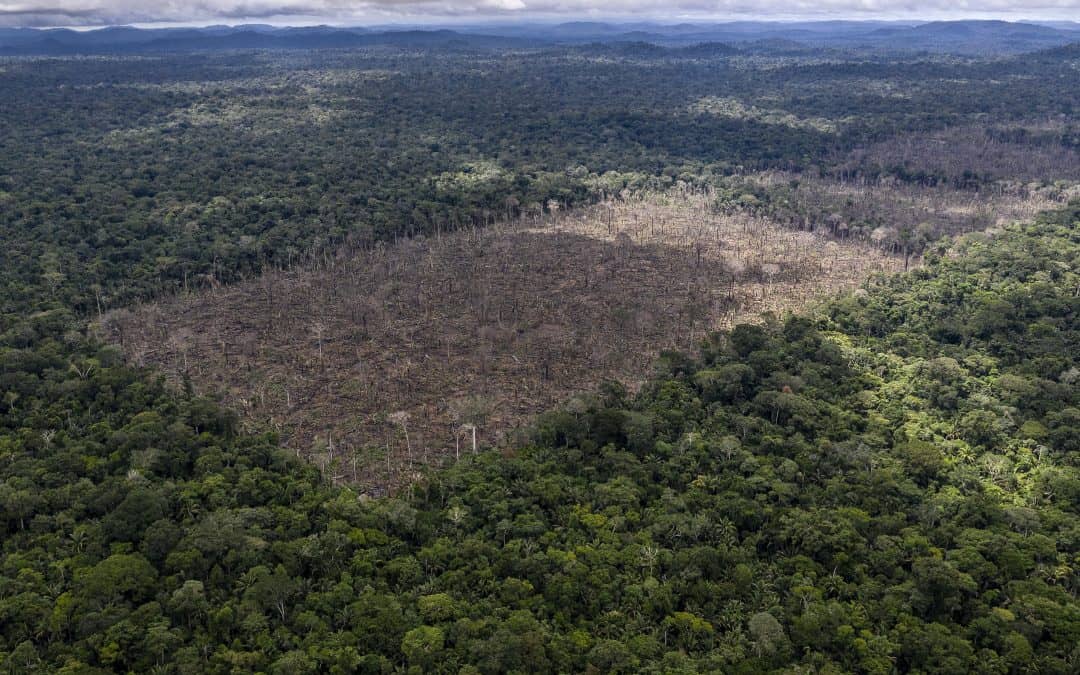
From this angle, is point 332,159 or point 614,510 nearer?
point 614,510

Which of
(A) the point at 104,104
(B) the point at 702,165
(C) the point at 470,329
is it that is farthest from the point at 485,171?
(A) the point at 104,104

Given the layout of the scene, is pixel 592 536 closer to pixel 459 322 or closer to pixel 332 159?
pixel 459 322

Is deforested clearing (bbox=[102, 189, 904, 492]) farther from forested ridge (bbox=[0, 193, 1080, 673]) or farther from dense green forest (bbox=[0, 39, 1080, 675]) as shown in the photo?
forested ridge (bbox=[0, 193, 1080, 673])

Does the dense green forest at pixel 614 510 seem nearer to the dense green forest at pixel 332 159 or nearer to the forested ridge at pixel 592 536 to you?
the forested ridge at pixel 592 536

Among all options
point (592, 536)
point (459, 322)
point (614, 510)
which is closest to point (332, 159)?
point (459, 322)

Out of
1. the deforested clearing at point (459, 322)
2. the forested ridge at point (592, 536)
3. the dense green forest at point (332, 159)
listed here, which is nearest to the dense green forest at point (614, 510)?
the forested ridge at point (592, 536)

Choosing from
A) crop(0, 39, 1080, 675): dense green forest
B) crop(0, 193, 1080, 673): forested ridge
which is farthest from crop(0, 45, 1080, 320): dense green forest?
crop(0, 193, 1080, 673): forested ridge

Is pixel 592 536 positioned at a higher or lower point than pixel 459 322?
lower

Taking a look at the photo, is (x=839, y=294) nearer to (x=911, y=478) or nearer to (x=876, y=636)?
(x=911, y=478)
